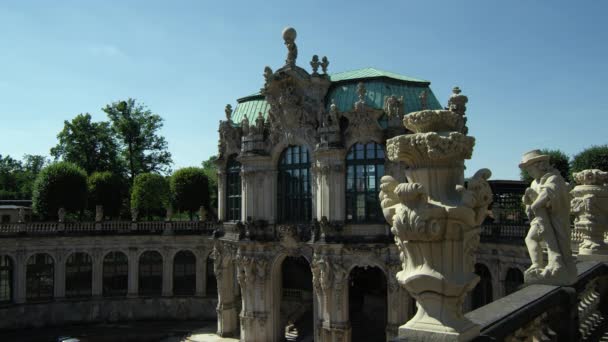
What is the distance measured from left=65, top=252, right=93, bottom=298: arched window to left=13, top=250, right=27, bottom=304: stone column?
2944 mm

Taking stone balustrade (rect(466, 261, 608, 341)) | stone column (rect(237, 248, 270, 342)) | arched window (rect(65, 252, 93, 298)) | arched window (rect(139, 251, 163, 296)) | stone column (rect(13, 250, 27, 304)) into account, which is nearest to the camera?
stone balustrade (rect(466, 261, 608, 341))

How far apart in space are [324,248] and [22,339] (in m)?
22.5

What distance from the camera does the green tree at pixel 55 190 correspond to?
48.1 m

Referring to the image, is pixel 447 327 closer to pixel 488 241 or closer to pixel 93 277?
pixel 488 241

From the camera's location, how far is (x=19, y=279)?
4031 cm

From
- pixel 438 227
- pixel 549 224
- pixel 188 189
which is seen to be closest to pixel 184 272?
pixel 188 189

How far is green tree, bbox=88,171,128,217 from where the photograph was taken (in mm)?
52750

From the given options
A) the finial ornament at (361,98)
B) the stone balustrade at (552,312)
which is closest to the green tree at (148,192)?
the finial ornament at (361,98)

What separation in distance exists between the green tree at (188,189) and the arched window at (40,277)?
15115 millimetres

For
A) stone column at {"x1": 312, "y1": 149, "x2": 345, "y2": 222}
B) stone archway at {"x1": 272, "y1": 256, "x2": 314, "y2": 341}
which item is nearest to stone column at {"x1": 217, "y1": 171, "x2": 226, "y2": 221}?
stone archway at {"x1": 272, "y1": 256, "x2": 314, "y2": 341}

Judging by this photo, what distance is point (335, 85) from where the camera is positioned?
34.0 meters

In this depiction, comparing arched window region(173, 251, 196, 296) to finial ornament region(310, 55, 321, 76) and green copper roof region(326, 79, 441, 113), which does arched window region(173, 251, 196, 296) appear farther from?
finial ornament region(310, 55, 321, 76)

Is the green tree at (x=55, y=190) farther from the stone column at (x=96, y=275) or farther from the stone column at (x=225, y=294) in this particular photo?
the stone column at (x=225, y=294)

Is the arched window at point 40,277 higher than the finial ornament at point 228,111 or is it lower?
lower
